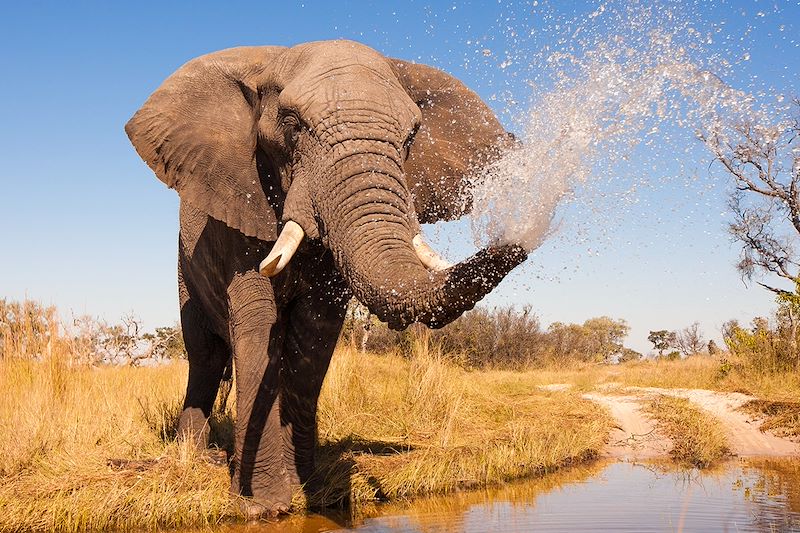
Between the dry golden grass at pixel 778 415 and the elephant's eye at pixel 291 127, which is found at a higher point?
the elephant's eye at pixel 291 127

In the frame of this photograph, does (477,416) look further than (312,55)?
Yes

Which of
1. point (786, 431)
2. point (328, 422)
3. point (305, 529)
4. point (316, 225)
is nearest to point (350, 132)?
point (316, 225)

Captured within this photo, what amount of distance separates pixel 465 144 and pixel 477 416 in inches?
164

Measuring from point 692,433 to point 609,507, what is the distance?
10.6 ft

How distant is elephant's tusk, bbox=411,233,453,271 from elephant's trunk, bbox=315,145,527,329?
1.2 inches

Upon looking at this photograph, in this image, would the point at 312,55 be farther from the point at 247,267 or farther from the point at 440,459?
the point at 440,459

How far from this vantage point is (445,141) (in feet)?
20.0

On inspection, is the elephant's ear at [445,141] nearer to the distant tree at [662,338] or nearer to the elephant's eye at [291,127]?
the elephant's eye at [291,127]

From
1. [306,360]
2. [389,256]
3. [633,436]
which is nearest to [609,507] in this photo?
[306,360]

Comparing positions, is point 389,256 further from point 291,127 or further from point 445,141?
point 445,141

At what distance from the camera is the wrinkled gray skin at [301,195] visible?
429cm

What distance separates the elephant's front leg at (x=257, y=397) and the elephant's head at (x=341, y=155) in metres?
0.57

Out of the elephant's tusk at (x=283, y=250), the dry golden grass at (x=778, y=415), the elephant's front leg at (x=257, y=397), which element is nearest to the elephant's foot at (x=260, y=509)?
the elephant's front leg at (x=257, y=397)

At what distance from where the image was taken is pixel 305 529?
535 cm
